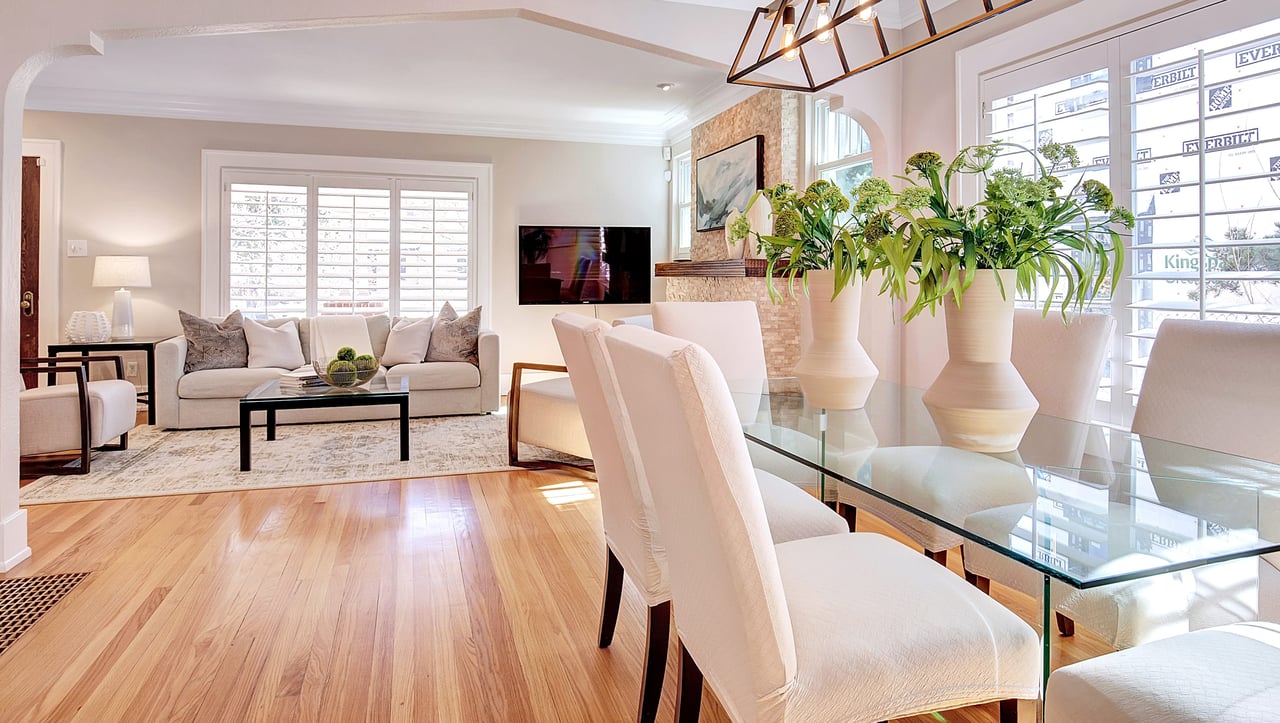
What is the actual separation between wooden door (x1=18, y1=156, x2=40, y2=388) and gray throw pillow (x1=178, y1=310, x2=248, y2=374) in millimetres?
1601

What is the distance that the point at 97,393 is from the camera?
13.6ft

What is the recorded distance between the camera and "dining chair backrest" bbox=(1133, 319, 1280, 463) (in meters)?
1.66

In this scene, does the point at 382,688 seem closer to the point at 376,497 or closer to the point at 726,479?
the point at 726,479

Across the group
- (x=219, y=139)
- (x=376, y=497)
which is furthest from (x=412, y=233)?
(x=376, y=497)

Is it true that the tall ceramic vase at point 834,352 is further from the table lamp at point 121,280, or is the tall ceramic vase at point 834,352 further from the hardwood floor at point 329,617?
the table lamp at point 121,280

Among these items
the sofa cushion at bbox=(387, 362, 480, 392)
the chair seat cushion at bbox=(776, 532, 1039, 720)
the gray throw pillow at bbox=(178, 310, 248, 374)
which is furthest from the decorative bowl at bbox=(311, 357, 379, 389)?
the chair seat cushion at bbox=(776, 532, 1039, 720)

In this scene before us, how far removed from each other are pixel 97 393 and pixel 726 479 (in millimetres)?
4422

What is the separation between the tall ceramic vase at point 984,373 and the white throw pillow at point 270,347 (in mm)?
5241

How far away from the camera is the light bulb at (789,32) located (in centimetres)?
188

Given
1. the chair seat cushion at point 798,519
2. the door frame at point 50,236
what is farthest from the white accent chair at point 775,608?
the door frame at point 50,236

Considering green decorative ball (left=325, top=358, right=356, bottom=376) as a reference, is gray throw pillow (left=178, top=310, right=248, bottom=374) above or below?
above

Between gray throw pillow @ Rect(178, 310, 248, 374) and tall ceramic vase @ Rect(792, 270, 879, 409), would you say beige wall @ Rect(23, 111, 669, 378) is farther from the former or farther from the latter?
tall ceramic vase @ Rect(792, 270, 879, 409)

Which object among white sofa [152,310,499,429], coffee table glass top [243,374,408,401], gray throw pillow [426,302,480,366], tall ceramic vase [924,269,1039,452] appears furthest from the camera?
gray throw pillow [426,302,480,366]

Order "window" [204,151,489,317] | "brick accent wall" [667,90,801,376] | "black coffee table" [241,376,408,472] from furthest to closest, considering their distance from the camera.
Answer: "window" [204,151,489,317]
"brick accent wall" [667,90,801,376]
"black coffee table" [241,376,408,472]
